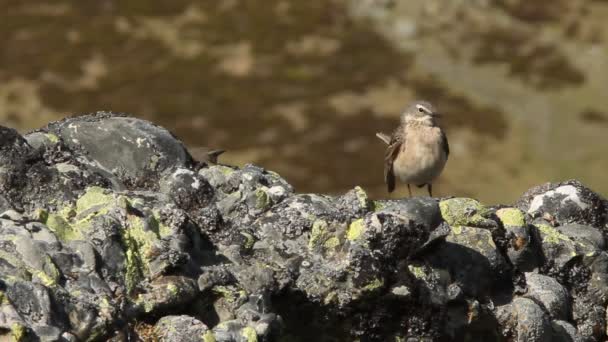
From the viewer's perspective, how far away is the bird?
2302 centimetres

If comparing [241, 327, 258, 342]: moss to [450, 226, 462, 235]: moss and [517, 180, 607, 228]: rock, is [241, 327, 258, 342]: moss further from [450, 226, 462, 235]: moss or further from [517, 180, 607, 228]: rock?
[517, 180, 607, 228]: rock

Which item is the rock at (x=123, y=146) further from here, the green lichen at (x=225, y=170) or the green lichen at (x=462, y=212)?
the green lichen at (x=462, y=212)

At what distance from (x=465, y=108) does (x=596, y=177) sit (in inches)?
748

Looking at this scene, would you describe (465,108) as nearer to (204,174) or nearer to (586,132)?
(586,132)

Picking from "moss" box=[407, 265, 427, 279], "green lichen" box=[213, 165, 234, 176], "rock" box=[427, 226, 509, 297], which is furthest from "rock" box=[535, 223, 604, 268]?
"green lichen" box=[213, 165, 234, 176]

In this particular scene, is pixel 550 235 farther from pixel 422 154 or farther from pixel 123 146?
pixel 422 154

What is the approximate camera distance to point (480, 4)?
393ft

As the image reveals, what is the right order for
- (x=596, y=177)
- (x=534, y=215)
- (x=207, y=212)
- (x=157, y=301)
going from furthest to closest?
(x=596, y=177) < (x=534, y=215) < (x=207, y=212) < (x=157, y=301)

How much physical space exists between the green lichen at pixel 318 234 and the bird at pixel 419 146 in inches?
390

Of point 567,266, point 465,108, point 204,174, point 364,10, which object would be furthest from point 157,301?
point 364,10

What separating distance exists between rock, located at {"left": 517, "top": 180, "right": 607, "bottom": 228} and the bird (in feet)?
18.6

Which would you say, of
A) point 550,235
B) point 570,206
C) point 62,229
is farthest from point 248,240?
point 570,206

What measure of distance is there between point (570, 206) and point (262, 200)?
5317 mm

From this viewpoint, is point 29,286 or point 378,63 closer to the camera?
point 29,286
